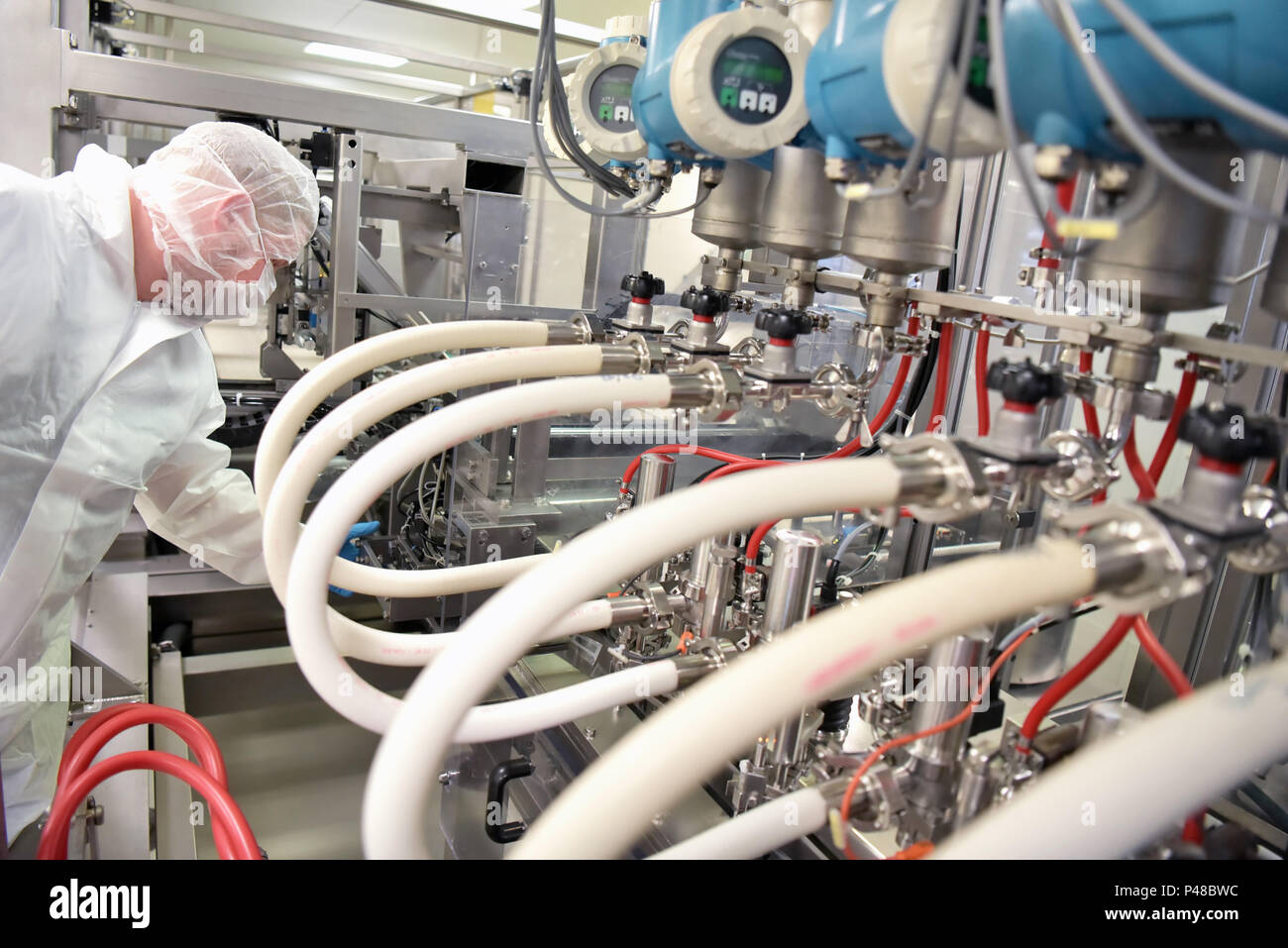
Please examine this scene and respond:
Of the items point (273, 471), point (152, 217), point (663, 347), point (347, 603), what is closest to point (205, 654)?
point (347, 603)

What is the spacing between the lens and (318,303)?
201 cm

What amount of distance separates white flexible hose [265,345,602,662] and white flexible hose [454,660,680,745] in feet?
0.54

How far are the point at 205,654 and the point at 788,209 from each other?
178 centimetres

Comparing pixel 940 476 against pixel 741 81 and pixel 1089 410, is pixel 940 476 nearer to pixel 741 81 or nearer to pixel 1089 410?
pixel 1089 410

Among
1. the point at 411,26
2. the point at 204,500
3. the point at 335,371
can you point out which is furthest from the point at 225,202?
the point at 411,26

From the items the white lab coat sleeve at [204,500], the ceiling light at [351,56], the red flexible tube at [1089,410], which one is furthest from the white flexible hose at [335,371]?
the ceiling light at [351,56]

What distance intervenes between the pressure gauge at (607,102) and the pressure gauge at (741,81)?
1.04ft

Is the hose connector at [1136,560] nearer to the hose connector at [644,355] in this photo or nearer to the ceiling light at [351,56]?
the hose connector at [644,355]

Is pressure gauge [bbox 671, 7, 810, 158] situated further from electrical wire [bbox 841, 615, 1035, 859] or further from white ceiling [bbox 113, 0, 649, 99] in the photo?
white ceiling [bbox 113, 0, 649, 99]

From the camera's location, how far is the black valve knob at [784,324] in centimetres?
86

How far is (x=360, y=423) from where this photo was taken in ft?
2.60

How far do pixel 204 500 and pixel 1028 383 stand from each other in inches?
48.7

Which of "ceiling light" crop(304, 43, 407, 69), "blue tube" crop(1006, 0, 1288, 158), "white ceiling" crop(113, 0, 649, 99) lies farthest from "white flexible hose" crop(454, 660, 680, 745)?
"ceiling light" crop(304, 43, 407, 69)
